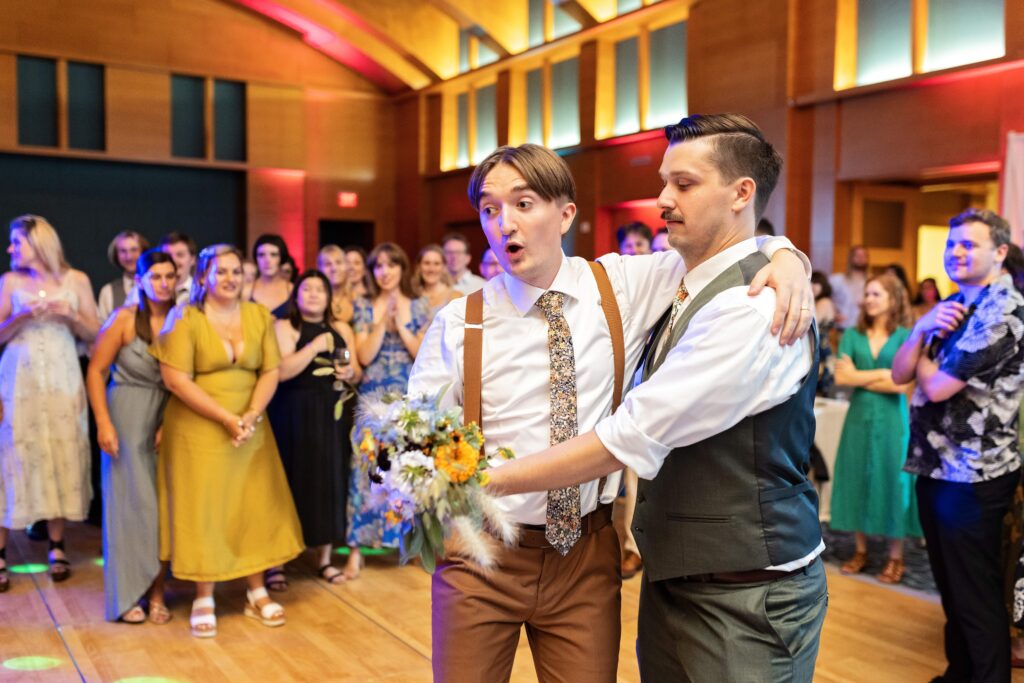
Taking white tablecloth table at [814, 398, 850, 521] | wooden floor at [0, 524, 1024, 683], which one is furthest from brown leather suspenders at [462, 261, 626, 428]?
white tablecloth table at [814, 398, 850, 521]

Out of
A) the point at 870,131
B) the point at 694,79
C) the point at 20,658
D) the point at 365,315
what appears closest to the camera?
the point at 20,658

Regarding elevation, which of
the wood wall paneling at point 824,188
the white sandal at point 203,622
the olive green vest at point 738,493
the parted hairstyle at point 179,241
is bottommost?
the white sandal at point 203,622

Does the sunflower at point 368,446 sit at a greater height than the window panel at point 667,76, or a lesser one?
lesser

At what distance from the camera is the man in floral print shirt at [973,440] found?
3180 millimetres

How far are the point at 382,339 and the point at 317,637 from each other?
168cm

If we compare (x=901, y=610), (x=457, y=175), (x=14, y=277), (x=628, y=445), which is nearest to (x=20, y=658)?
(x=14, y=277)

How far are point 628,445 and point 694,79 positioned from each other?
884 centimetres

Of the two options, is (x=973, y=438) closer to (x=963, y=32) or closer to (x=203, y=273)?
(x=203, y=273)

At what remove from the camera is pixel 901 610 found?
4.41 metres

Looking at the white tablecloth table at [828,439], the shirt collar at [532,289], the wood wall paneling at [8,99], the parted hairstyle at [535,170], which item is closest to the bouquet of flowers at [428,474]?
the shirt collar at [532,289]

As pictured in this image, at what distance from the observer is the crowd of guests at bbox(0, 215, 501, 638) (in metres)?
4.13

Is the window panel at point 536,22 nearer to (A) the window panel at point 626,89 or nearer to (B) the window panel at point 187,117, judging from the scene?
(A) the window panel at point 626,89

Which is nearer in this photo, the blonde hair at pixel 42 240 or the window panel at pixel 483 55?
the blonde hair at pixel 42 240

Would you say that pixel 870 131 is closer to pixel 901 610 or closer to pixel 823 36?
pixel 823 36
